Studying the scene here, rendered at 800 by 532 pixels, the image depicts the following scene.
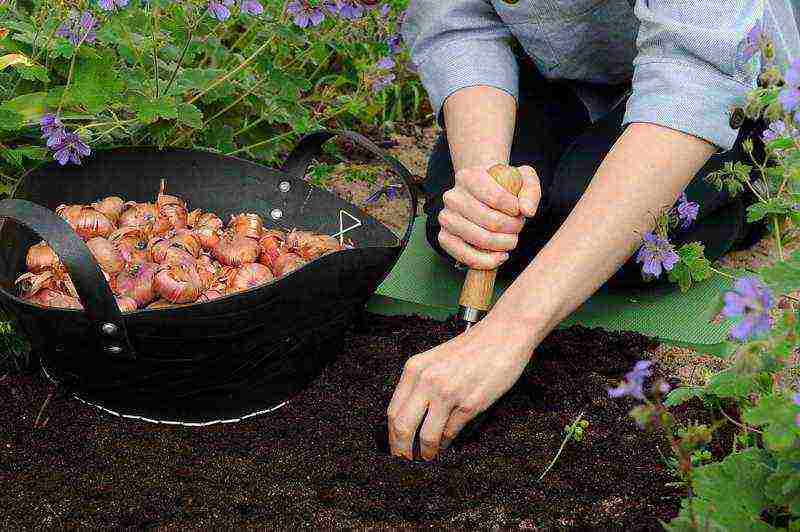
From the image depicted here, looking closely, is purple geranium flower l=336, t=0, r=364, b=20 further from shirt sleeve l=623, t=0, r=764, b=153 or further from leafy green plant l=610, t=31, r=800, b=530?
leafy green plant l=610, t=31, r=800, b=530

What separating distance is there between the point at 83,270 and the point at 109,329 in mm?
91

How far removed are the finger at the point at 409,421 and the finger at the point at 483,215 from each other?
0.27 metres

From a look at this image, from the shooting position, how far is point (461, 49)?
70.3 inches

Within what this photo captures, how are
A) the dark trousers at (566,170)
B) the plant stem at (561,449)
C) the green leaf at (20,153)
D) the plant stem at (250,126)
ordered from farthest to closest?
the plant stem at (250,126)
the dark trousers at (566,170)
the green leaf at (20,153)
the plant stem at (561,449)

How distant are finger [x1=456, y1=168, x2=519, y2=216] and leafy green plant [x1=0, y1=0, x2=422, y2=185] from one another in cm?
56

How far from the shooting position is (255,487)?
4.08 feet

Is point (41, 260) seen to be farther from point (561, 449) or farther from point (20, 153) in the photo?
point (561, 449)

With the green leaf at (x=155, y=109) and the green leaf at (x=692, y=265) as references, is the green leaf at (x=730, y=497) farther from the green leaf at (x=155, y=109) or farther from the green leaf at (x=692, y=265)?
the green leaf at (x=155, y=109)

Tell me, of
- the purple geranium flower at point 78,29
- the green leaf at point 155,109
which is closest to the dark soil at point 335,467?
the green leaf at point 155,109

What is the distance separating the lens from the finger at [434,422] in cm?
124

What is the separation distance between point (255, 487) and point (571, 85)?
1.17 meters

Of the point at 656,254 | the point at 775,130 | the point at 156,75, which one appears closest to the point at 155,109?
the point at 156,75

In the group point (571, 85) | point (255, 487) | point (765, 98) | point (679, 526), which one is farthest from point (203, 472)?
point (571, 85)

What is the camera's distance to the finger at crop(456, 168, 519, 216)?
1321mm
